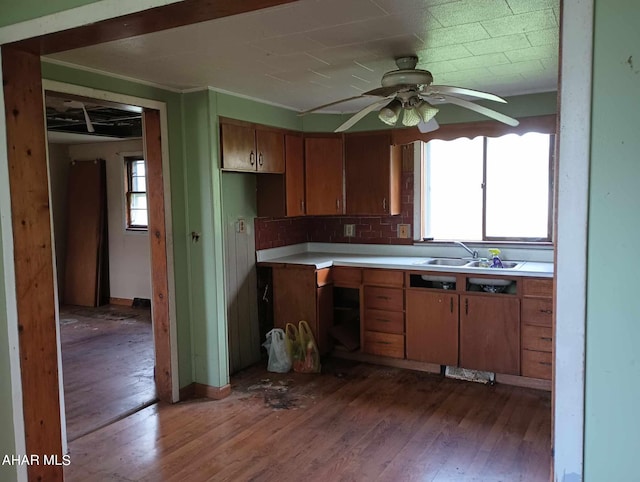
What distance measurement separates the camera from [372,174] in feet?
15.4

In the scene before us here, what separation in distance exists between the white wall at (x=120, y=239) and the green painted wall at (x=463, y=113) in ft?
10.4

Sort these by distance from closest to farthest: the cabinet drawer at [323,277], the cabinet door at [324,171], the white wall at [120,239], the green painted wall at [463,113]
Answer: the green painted wall at [463,113] → the cabinet drawer at [323,277] → the cabinet door at [324,171] → the white wall at [120,239]

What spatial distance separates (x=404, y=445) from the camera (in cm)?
307

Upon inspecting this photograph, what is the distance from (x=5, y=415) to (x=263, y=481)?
4.15ft

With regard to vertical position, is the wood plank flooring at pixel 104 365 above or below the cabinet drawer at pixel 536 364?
below

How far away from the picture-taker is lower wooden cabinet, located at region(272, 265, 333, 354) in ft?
Result: 14.6

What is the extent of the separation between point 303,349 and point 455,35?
2783mm

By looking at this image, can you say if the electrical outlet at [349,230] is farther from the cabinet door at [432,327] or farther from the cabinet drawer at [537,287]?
the cabinet drawer at [537,287]

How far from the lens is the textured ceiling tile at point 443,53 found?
2820 millimetres

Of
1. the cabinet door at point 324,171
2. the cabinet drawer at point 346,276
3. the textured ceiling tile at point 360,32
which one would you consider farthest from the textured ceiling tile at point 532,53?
the cabinet drawer at point 346,276

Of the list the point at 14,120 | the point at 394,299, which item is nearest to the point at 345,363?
the point at 394,299

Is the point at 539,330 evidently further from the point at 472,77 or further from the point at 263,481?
the point at 263,481

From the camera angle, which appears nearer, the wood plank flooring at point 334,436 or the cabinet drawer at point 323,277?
the wood plank flooring at point 334,436

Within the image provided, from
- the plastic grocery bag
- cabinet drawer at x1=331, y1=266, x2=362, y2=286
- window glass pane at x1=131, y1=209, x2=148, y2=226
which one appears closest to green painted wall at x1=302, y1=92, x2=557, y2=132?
cabinet drawer at x1=331, y1=266, x2=362, y2=286
